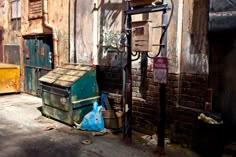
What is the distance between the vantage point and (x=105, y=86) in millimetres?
7020

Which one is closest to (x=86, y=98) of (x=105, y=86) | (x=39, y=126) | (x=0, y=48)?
(x=105, y=86)

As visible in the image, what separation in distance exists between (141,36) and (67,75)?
2378 mm

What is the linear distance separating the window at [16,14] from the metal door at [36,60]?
90cm

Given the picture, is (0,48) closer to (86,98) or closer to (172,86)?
(86,98)

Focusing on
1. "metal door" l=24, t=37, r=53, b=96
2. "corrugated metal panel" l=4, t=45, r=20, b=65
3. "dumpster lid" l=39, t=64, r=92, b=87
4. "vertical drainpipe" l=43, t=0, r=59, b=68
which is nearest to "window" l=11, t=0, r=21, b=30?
"corrugated metal panel" l=4, t=45, r=20, b=65

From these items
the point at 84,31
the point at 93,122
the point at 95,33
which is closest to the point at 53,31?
the point at 84,31

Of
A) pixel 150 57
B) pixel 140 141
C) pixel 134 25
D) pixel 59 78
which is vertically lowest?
pixel 140 141

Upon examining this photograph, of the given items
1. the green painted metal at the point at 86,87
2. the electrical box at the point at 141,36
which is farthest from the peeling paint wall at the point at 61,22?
→ the electrical box at the point at 141,36

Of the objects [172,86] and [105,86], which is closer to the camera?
[172,86]

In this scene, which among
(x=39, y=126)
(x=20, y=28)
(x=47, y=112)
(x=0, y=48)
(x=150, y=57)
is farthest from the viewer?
(x=0, y=48)

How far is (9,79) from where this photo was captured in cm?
1049

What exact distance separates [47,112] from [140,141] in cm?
282

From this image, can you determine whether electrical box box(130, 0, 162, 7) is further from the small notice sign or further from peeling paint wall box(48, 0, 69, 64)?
peeling paint wall box(48, 0, 69, 64)

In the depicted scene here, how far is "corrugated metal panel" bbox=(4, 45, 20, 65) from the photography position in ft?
36.2
